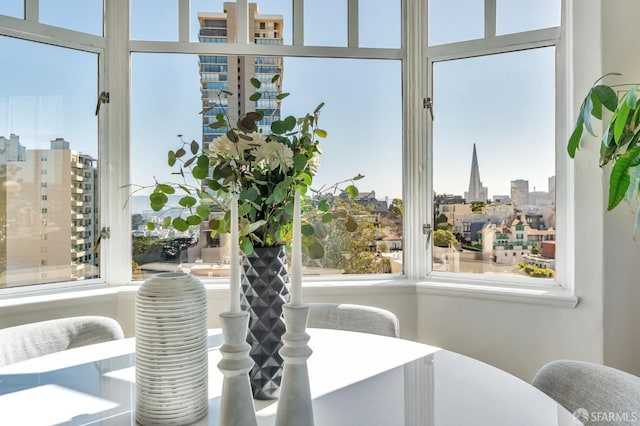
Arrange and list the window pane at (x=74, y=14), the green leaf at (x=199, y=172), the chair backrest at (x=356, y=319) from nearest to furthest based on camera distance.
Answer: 1. the green leaf at (x=199, y=172)
2. the chair backrest at (x=356, y=319)
3. the window pane at (x=74, y=14)

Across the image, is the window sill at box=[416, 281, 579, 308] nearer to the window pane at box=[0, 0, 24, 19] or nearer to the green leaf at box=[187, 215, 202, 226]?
the green leaf at box=[187, 215, 202, 226]

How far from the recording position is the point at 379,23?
2434mm

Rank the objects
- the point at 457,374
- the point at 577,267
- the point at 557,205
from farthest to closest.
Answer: the point at 557,205 < the point at 577,267 < the point at 457,374

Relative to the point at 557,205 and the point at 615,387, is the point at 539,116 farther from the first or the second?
the point at 615,387

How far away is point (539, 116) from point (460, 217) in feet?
2.14

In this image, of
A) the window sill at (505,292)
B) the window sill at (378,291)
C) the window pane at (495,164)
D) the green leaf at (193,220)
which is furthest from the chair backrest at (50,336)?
the window pane at (495,164)

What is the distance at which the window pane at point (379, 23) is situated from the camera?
242cm

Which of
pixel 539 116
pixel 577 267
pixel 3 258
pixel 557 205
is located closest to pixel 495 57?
pixel 539 116

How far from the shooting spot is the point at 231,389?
0.65m

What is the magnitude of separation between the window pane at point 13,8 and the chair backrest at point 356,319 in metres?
1.96

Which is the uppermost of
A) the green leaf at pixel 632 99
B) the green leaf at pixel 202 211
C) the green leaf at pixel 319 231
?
the green leaf at pixel 632 99

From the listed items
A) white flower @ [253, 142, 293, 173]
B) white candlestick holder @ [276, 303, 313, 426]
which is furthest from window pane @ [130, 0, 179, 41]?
white candlestick holder @ [276, 303, 313, 426]

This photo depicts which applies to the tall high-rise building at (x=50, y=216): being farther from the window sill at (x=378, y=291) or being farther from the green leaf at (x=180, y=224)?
the green leaf at (x=180, y=224)

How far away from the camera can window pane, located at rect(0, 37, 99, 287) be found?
2031mm
